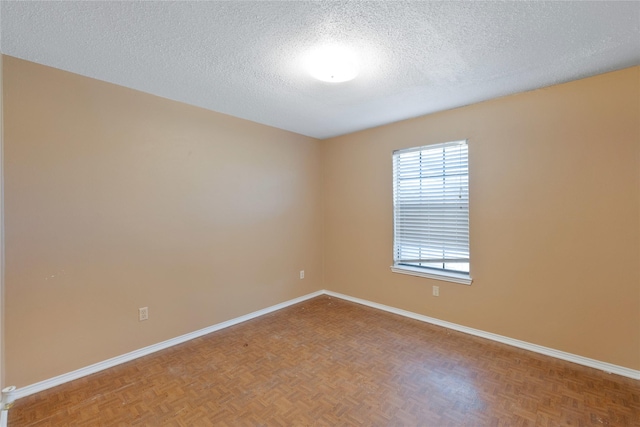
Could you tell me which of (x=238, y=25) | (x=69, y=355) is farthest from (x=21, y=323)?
(x=238, y=25)

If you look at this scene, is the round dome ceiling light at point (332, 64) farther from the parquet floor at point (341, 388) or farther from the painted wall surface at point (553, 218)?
the parquet floor at point (341, 388)

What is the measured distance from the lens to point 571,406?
6.24 feet

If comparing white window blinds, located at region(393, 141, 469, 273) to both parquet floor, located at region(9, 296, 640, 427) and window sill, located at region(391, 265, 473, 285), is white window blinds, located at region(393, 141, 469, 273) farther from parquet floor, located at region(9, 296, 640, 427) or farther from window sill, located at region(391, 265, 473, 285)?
parquet floor, located at region(9, 296, 640, 427)

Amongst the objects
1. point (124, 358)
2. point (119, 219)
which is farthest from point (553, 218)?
point (124, 358)

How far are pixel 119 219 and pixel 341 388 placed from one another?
2.34m

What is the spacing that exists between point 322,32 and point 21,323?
9.60ft

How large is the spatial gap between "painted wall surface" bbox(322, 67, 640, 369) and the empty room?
0.02 meters

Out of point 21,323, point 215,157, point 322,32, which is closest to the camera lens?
point 322,32

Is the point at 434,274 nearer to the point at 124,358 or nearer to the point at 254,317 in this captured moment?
the point at 254,317

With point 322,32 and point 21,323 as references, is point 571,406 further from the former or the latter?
point 21,323

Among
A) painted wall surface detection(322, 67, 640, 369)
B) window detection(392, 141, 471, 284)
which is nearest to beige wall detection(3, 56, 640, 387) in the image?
painted wall surface detection(322, 67, 640, 369)

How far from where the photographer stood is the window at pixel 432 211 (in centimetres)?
312

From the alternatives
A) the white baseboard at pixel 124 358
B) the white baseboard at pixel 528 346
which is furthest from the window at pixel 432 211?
the white baseboard at pixel 124 358

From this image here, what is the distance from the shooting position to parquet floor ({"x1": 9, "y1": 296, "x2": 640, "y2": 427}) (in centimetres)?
183
